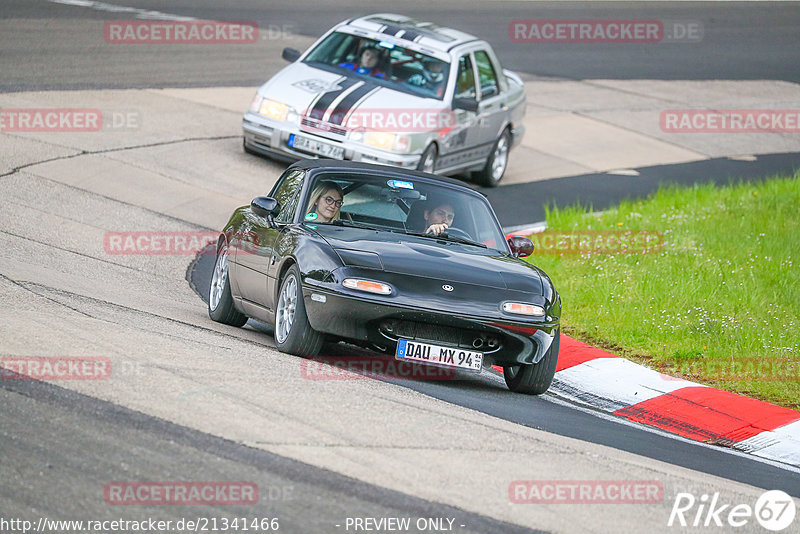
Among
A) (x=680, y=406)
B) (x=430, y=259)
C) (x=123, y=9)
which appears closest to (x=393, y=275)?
(x=430, y=259)

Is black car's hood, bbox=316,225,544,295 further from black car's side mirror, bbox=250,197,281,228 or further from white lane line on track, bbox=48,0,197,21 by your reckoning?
white lane line on track, bbox=48,0,197,21

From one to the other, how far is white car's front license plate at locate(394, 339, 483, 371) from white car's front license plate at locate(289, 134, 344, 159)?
767cm

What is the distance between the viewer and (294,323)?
27.3ft

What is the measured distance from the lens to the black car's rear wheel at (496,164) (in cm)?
1781

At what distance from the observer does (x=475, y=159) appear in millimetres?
17422

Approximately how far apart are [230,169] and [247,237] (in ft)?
21.5

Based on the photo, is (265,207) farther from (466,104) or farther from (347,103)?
(466,104)

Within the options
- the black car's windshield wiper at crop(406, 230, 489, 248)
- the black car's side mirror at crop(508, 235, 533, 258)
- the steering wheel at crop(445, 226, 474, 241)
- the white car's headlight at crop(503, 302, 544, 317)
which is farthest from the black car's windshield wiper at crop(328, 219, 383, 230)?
the white car's headlight at crop(503, 302, 544, 317)

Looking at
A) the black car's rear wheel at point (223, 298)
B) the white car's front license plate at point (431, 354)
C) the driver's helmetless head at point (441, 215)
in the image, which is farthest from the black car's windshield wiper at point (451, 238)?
the black car's rear wheel at point (223, 298)

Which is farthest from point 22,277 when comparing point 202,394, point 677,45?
point 677,45

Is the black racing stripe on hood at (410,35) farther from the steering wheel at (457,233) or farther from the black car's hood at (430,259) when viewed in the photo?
the black car's hood at (430,259)

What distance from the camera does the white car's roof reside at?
16703 mm

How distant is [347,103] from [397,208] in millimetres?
6501

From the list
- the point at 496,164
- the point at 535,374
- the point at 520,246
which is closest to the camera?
the point at 535,374
